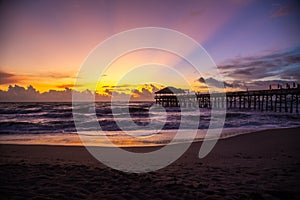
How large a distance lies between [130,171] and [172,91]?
49059mm

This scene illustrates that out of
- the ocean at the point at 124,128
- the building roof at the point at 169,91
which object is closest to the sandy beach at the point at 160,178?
the ocean at the point at 124,128

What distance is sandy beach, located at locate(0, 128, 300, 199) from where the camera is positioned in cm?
400

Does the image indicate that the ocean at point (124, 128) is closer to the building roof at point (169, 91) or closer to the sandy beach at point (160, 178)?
the sandy beach at point (160, 178)

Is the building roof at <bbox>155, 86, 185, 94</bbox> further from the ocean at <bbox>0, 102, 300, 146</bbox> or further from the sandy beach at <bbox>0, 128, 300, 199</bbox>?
the sandy beach at <bbox>0, 128, 300, 199</bbox>

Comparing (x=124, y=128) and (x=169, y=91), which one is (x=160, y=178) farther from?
(x=169, y=91)

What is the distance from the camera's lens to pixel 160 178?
15.9 feet

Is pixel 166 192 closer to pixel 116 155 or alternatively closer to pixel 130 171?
pixel 130 171

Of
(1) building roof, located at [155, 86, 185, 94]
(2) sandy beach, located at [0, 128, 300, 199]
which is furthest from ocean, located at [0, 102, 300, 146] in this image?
(1) building roof, located at [155, 86, 185, 94]

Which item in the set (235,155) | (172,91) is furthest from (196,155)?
(172,91)

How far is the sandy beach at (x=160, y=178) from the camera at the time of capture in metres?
4.00

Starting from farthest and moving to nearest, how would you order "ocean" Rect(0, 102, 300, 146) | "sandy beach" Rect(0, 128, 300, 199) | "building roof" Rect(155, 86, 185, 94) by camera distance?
"building roof" Rect(155, 86, 185, 94) < "ocean" Rect(0, 102, 300, 146) < "sandy beach" Rect(0, 128, 300, 199)

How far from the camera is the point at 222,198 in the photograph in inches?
151

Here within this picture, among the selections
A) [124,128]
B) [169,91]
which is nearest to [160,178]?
[124,128]

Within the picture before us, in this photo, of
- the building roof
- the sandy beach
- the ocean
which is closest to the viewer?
the sandy beach
